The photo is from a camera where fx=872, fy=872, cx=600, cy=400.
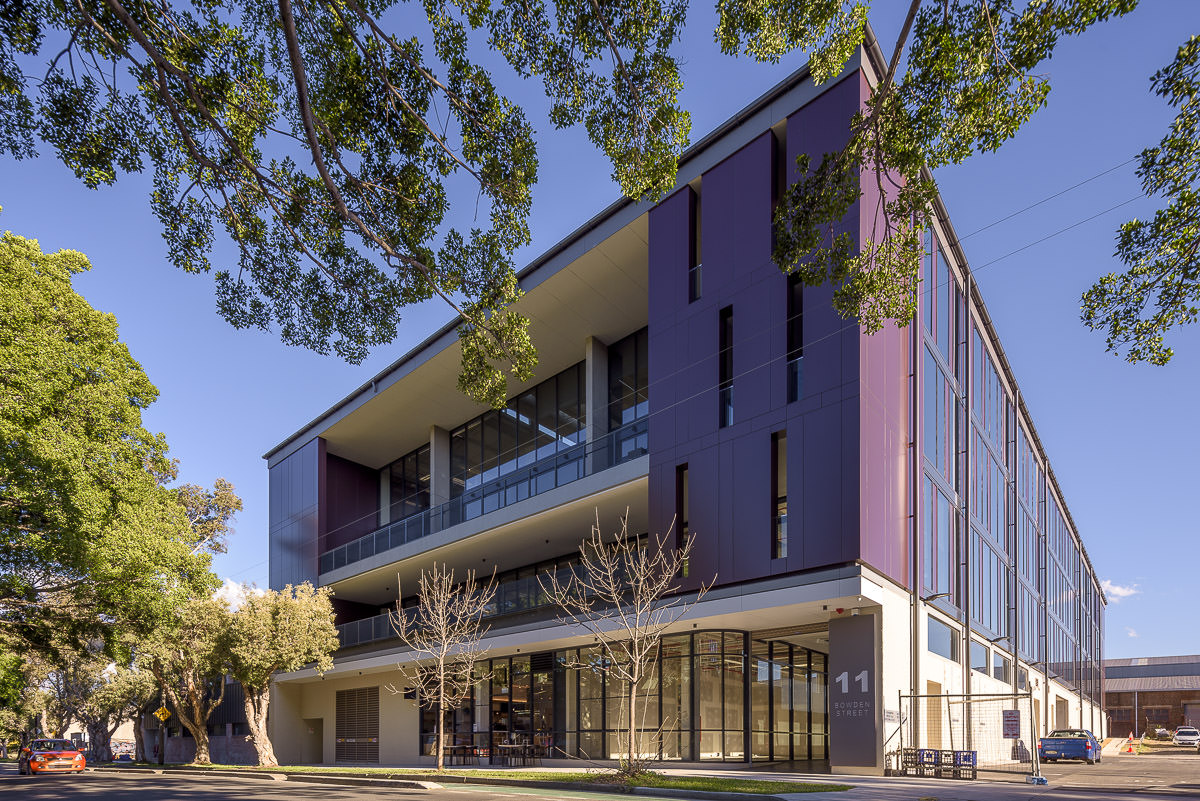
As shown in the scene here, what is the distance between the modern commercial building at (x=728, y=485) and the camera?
66.5 ft

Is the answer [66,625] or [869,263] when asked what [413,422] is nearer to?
[66,625]

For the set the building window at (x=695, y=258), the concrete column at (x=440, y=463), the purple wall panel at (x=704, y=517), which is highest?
the building window at (x=695, y=258)

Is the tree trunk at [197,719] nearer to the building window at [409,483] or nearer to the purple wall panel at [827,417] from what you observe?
the building window at [409,483]

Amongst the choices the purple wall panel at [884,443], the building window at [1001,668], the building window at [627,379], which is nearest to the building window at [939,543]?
the purple wall panel at [884,443]

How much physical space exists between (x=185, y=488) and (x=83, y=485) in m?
34.6

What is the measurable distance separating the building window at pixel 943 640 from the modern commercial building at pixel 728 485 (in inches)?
5.8

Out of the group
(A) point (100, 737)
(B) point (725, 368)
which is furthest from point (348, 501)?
(A) point (100, 737)

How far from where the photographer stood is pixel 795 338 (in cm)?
2128

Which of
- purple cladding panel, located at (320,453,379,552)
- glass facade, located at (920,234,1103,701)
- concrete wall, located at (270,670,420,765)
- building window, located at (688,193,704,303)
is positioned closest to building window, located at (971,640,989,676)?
glass facade, located at (920,234,1103,701)

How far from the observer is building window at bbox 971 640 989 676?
29913 mm

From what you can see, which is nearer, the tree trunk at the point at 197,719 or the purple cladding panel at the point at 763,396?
the purple cladding panel at the point at 763,396

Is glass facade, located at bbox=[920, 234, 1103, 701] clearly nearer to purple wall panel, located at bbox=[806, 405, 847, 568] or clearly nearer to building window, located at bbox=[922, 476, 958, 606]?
building window, located at bbox=[922, 476, 958, 606]

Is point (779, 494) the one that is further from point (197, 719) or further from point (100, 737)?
point (100, 737)

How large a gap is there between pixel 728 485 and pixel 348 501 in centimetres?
2675
